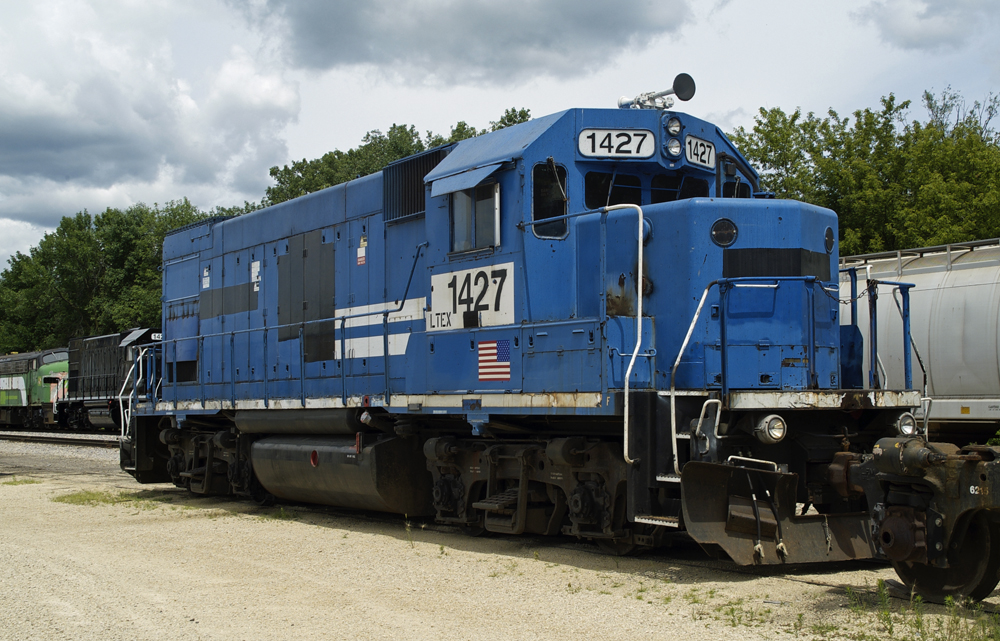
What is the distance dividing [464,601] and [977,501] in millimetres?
3196

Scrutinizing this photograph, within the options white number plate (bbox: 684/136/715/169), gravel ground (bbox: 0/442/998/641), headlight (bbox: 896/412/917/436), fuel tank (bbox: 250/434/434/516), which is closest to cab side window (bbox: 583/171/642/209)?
white number plate (bbox: 684/136/715/169)

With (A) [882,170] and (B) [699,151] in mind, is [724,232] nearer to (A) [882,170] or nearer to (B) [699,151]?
(B) [699,151]

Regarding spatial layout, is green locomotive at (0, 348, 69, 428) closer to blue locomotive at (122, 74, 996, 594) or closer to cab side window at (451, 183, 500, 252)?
blue locomotive at (122, 74, 996, 594)

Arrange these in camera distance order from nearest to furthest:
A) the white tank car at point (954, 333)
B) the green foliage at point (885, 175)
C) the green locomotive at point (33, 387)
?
the white tank car at point (954, 333)
the green foliage at point (885, 175)
the green locomotive at point (33, 387)

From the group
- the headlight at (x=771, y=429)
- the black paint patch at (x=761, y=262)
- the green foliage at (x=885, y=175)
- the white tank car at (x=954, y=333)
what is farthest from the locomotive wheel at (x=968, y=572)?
the green foliage at (x=885, y=175)

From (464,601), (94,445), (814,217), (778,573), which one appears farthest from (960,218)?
(94,445)

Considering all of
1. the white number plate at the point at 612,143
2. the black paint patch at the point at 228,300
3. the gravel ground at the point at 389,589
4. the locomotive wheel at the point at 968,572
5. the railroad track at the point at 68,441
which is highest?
the white number plate at the point at 612,143

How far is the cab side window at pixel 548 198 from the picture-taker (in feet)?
25.5

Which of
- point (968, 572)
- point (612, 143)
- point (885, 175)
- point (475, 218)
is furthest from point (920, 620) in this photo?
point (885, 175)

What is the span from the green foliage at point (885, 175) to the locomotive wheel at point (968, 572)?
15.8m

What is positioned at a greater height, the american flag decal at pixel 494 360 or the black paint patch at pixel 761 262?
the black paint patch at pixel 761 262

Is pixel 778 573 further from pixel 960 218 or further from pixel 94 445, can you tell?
pixel 94 445

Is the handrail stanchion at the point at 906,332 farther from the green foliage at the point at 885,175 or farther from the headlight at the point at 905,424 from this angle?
the green foliage at the point at 885,175

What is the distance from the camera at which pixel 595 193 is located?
792 cm
